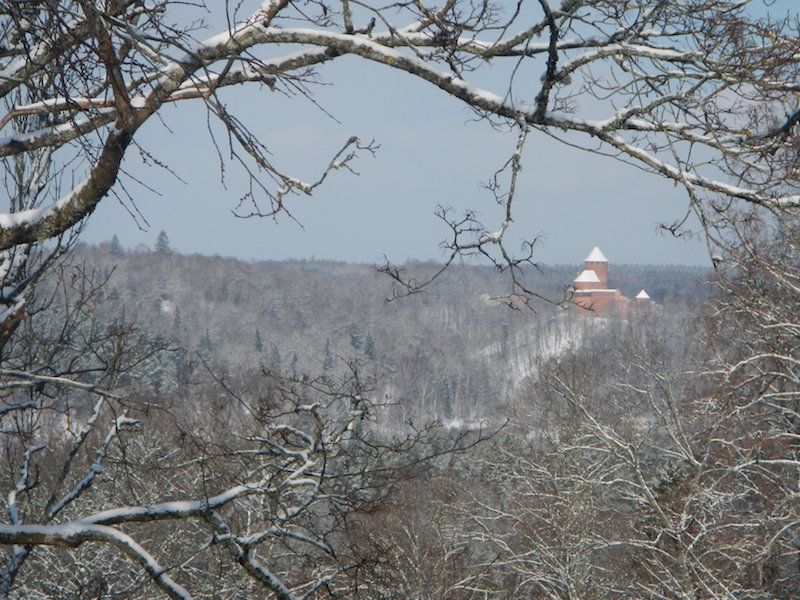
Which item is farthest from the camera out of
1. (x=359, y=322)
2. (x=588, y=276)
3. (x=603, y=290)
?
(x=359, y=322)

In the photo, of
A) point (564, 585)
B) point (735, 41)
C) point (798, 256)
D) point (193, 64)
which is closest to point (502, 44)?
point (735, 41)

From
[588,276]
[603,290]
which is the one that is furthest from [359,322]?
[603,290]

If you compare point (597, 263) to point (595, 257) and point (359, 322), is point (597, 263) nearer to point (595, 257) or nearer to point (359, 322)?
point (595, 257)

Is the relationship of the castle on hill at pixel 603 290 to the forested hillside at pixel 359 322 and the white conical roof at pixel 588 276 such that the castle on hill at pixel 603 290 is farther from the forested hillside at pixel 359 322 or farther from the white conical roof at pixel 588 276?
the forested hillside at pixel 359 322

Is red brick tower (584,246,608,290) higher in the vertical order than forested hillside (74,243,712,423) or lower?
higher

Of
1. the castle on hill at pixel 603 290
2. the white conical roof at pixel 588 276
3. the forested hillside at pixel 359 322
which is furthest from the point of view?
the white conical roof at pixel 588 276

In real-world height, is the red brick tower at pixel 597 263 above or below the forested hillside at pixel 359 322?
above

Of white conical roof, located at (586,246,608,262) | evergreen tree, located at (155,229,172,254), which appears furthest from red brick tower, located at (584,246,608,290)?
evergreen tree, located at (155,229,172,254)

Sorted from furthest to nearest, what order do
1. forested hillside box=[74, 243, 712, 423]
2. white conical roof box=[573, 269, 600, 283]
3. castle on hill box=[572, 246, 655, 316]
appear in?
white conical roof box=[573, 269, 600, 283] → forested hillside box=[74, 243, 712, 423] → castle on hill box=[572, 246, 655, 316]

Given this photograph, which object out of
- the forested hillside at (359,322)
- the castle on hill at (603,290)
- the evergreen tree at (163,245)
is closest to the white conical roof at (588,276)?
the castle on hill at (603,290)

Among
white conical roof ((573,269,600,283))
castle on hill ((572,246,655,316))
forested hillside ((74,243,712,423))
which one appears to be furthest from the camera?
white conical roof ((573,269,600,283))

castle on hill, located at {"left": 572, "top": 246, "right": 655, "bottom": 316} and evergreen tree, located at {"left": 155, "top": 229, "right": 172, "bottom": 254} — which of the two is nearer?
castle on hill, located at {"left": 572, "top": 246, "right": 655, "bottom": 316}

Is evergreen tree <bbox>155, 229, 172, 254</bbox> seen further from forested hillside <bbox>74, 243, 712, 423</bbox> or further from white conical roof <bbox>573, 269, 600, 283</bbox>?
white conical roof <bbox>573, 269, 600, 283</bbox>

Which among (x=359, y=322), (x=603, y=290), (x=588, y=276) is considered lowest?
(x=359, y=322)
